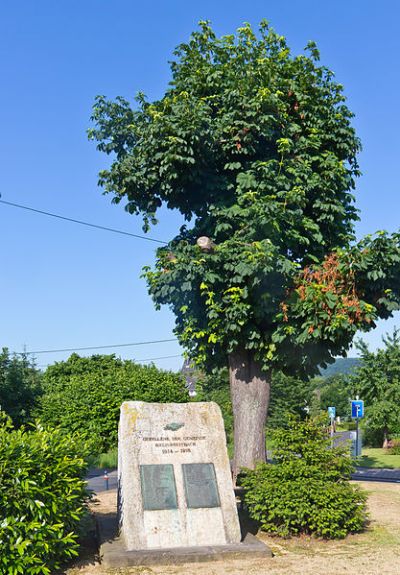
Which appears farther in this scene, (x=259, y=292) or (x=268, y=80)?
(x=268, y=80)

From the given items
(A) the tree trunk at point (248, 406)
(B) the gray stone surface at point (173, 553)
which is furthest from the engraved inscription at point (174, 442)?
(A) the tree trunk at point (248, 406)

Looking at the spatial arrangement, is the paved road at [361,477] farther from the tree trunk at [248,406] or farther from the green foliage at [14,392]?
the tree trunk at [248,406]

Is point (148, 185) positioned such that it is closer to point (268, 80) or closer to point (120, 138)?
point (120, 138)

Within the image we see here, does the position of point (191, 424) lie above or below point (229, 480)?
above

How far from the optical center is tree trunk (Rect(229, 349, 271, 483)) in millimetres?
14383

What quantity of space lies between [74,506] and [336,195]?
9452mm

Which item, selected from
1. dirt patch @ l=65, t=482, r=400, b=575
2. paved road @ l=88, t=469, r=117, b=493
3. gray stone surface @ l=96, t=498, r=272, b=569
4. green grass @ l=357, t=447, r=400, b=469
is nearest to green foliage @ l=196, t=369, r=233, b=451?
green grass @ l=357, t=447, r=400, b=469

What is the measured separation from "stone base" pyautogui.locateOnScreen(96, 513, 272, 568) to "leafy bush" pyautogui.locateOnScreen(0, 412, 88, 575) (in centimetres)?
64

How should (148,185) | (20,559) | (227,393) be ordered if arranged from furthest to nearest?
(227,393) < (148,185) < (20,559)

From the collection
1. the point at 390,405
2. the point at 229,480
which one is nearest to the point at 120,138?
the point at 229,480

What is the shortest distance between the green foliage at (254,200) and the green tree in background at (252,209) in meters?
0.03

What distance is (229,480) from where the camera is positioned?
1066cm

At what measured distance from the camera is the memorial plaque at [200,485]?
10242 millimetres

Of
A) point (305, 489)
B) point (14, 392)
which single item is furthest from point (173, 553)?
point (14, 392)
